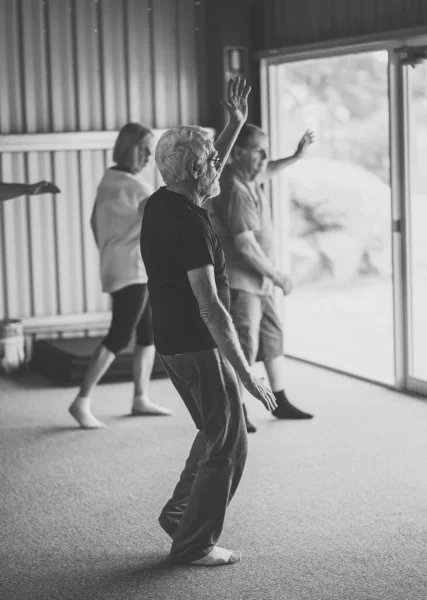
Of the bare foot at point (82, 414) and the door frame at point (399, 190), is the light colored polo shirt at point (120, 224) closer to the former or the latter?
the bare foot at point (82, 414)

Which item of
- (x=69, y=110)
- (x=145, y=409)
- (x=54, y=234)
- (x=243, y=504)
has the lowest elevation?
(x=243, y=504)

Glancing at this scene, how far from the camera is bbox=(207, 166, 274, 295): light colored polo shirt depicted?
5383 millimetres

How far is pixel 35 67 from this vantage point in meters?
7.45

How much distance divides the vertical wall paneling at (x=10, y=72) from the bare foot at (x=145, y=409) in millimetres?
2486

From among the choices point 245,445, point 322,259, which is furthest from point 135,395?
point 322,259

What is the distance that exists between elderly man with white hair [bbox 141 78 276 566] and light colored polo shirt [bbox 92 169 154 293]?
6.92 ft

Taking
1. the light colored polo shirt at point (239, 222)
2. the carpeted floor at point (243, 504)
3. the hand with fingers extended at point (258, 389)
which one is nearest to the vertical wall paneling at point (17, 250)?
the carpeted floor at point (243, 504)

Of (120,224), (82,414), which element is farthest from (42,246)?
(82,414)

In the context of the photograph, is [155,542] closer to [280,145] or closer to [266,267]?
[266,267]

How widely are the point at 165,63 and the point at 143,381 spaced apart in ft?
9.35

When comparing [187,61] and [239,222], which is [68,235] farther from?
[239,222]

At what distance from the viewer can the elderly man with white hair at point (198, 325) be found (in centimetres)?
338

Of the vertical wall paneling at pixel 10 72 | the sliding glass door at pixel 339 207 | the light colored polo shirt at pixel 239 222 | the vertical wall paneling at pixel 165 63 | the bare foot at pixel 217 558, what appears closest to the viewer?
the bare foot at pixel 217 558

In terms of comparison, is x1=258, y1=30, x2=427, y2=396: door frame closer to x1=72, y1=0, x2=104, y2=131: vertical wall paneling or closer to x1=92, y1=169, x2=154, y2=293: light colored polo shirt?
x1=92, y1=169, x2=154, y2=293: light colored polo shirt
